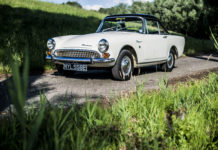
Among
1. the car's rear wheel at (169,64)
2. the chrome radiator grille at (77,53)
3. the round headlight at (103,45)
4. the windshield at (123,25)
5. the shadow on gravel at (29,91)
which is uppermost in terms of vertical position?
the windshield at (123,25)

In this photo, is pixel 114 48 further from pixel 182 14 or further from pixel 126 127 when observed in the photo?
pixel 182 14

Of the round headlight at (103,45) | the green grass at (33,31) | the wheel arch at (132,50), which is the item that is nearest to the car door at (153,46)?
the wheel arch at (132,50)

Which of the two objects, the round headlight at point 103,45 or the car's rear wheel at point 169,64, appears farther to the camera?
the car's rear wheel at point 169,64

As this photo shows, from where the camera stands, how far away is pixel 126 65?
5.39 m

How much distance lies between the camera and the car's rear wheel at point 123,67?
17.0ft

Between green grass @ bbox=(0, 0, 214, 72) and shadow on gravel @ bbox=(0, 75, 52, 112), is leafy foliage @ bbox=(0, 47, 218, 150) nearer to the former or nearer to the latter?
shadow on gravel @ bbox=(0, 75, 52, 112)

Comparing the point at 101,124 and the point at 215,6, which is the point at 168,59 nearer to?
the point at 101,124

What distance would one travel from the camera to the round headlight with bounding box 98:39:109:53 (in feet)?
16.1

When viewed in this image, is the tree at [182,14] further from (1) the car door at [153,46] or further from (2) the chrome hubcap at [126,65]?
(2) the chrome hubcap at [126,65]

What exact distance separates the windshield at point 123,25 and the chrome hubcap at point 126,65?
45.6 inches

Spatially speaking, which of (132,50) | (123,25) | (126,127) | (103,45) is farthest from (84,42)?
(126,127)

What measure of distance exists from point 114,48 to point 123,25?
1.71 meters

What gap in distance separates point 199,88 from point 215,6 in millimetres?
11249

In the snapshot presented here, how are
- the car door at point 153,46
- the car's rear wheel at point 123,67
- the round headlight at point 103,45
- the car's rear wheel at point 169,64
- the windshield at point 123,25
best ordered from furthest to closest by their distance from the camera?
the car's rear wheel at point 169,64 < the windshield at point 123,25 < the car door at point 153,46 < the car's rear wheel at point 123,67 < the round headlight at point 103,45
